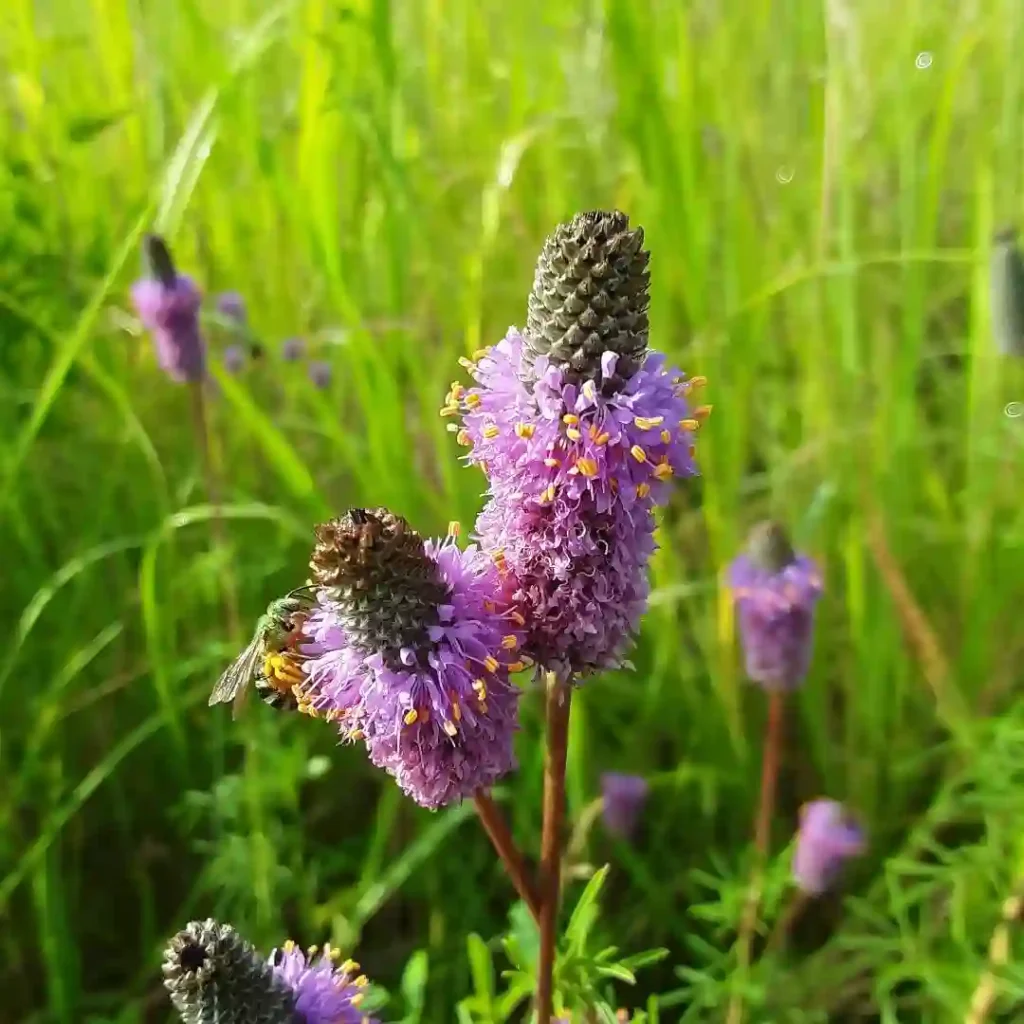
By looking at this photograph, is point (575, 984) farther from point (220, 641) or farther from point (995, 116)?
point (995, 116)

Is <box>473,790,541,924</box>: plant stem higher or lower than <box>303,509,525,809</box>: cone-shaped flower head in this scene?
lower

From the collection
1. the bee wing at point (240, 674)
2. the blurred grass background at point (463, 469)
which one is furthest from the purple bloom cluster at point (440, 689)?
the blurred grass background at point (463, 469)

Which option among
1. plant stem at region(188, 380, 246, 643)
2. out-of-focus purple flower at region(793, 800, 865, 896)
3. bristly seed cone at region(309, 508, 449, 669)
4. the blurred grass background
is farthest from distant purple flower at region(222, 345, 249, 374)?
bristly seed cone at region(309, 508, 449, 669)

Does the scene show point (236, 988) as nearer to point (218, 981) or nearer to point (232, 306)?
point (218, 981)

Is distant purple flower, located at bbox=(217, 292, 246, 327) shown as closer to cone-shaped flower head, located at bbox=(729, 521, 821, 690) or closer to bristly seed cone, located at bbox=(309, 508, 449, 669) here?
cone-shaped flower head, located at bbox=(729, 521, 821, 690)

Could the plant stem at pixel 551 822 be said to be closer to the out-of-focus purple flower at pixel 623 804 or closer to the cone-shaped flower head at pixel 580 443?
the cone-shaped flower head at pixel 580 443

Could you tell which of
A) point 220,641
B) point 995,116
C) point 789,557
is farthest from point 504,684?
point 995,116
